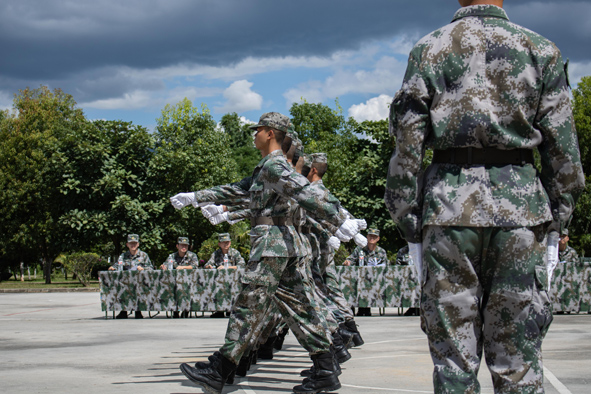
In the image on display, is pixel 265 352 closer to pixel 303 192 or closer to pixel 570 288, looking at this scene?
pixel 303 192

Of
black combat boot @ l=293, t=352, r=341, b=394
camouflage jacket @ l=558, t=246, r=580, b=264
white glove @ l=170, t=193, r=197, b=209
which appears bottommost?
black combat boot @ l=293, t=352, r=341, b=394

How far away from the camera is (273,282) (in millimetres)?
5969

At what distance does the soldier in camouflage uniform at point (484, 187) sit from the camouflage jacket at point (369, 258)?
13141 millimetres

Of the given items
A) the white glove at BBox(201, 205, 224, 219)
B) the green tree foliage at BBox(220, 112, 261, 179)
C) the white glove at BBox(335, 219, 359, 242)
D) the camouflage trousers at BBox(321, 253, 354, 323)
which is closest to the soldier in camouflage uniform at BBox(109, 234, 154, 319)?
the camouflage trousers at BBox(321, 253, 354, 323)

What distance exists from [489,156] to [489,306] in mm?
706

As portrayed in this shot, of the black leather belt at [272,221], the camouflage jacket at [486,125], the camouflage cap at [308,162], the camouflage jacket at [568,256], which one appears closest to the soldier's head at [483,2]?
the camouflage jacket at [486,125]

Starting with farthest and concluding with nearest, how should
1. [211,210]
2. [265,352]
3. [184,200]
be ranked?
[265,352], [211,210], [184,200]

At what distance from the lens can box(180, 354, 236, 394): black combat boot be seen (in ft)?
19.1

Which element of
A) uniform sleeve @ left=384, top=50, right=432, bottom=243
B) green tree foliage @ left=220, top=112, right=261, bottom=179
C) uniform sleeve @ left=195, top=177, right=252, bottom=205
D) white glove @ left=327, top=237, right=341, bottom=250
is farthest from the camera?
green tree foliage @ left=220, top=112, right=261, bottom=179

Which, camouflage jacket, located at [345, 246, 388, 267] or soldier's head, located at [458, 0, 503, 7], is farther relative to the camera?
camouflage jacket, located at [345, 246, 388, 267]

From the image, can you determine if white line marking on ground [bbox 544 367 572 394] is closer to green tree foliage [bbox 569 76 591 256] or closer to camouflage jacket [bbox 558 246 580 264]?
camouflage jacket [bbox 558 246 580 264]

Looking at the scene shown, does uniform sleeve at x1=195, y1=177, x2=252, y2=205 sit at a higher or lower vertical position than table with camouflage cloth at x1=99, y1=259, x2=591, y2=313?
higher

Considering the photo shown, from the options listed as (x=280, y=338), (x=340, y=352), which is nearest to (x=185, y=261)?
(x=280, y=338)

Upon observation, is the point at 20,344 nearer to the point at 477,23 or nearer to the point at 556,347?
the point at 556,347
